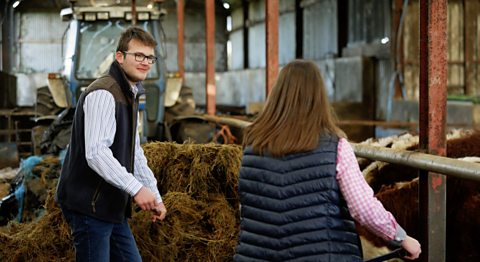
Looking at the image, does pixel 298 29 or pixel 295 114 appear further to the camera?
pixel 298 29

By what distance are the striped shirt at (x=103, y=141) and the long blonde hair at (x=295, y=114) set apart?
801 mm

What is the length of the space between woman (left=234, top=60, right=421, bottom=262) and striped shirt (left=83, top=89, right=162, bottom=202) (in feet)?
2.42

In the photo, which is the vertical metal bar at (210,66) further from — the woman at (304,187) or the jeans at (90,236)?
the woman at (304,187)

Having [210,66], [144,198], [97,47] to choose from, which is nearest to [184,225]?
[144,198]

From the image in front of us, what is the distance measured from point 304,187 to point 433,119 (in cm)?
212

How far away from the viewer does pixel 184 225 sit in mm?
5891

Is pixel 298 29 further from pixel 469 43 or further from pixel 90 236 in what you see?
pixel 90 236

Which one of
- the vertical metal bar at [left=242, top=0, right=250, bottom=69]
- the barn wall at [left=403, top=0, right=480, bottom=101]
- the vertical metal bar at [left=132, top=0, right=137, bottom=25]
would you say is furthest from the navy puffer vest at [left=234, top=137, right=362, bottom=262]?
the vertical metal bar at [left=242, top=0, right=250, bottom=69]

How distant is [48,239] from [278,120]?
2994mm

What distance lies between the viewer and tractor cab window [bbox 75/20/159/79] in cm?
1242

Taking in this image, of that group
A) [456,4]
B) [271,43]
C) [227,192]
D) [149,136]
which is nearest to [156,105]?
[149,136]

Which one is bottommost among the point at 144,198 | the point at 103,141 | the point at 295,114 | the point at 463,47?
the point at 144,198

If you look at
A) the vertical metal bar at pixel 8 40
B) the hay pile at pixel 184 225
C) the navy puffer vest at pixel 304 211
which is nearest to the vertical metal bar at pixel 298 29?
the vertical metal bar at pixel 8 40

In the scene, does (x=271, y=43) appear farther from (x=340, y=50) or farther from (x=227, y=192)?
(x=340, y=50)
